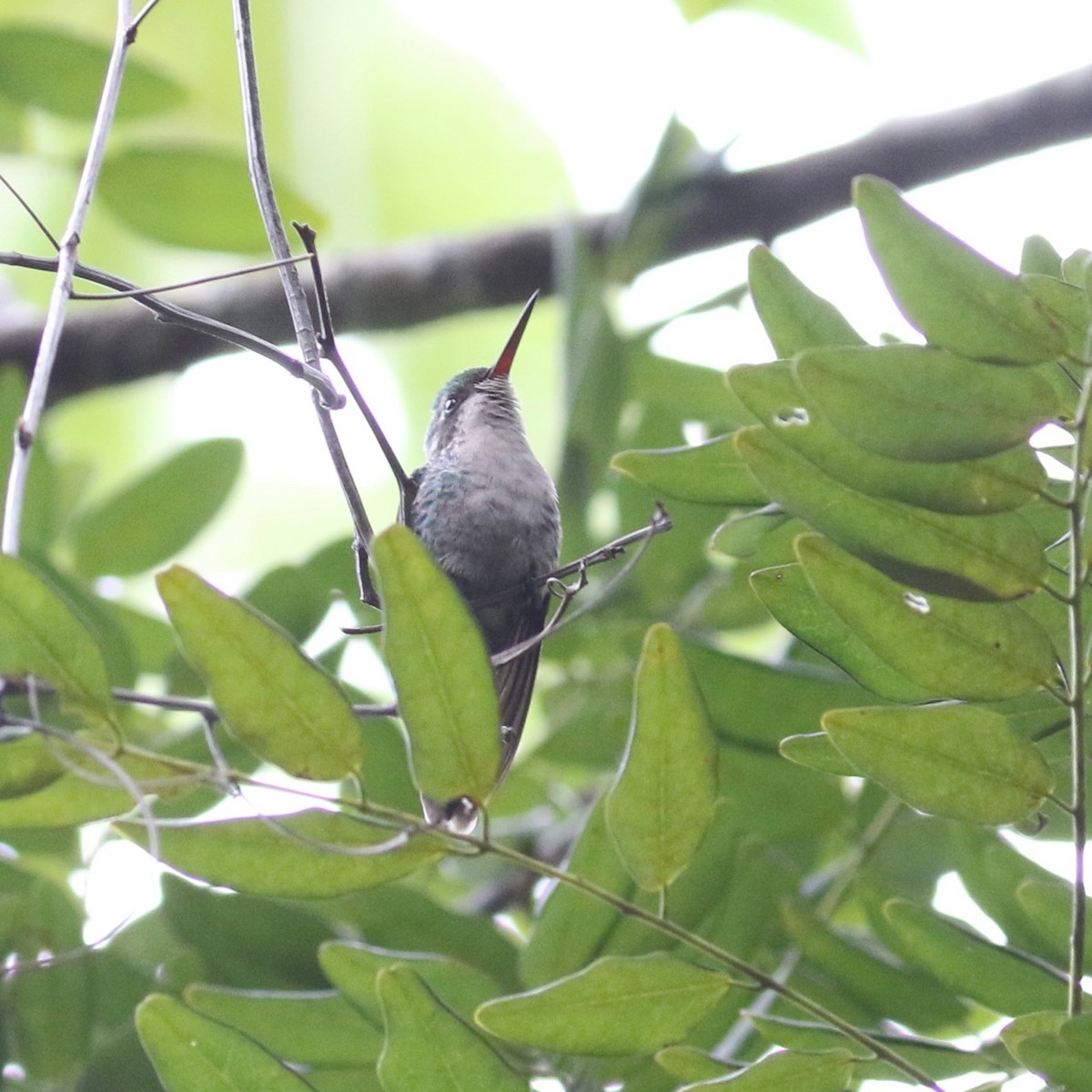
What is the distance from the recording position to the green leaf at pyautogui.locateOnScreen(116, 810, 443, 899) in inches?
45.7

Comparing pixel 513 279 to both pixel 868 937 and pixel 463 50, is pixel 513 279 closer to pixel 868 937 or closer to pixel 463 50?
pixel 463 50

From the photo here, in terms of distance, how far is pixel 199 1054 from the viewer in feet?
4.05

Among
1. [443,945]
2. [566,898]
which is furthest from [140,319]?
[566,898]

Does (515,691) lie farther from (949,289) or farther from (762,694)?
(949,289)

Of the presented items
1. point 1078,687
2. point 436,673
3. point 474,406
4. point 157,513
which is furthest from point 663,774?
point 474,406

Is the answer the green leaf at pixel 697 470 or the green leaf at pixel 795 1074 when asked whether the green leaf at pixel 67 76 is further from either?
the green leaf at pixel 795 1074

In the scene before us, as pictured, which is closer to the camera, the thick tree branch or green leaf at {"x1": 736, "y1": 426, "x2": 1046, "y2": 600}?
green leaf at {"x1": 736, "y1": 426, "x2": 1046, "y2": 600}

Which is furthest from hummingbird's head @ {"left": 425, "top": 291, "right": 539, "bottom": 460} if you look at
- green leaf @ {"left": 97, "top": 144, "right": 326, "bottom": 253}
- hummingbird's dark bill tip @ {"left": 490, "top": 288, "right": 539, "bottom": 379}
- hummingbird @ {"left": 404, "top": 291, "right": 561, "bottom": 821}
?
green leaf @ {"left": 97, "top": 144, "right": 326, "bottom": 253}

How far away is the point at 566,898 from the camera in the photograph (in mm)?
1587

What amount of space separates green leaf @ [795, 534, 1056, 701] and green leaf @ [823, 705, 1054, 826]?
0.03 metres

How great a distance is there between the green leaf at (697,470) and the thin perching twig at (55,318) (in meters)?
0.53

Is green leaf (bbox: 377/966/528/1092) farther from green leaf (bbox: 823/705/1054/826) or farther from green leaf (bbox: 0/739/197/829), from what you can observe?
green leaf (bbox: 823/705/1054/826)

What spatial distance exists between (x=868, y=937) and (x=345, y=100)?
3.38m

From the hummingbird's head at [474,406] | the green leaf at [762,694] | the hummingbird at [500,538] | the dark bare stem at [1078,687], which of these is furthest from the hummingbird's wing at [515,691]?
the dark bare stem at [1078,687]
